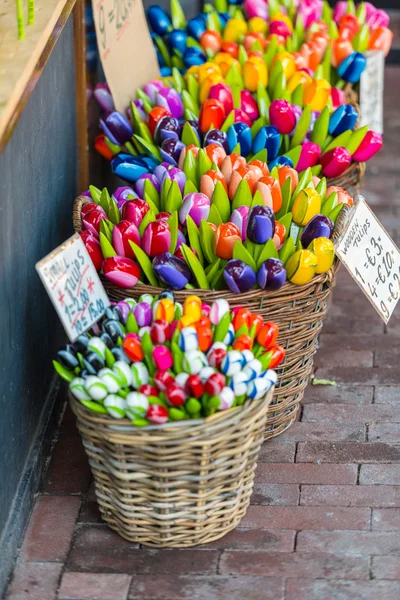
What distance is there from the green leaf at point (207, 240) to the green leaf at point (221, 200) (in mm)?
127

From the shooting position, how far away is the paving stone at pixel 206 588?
6.89ft

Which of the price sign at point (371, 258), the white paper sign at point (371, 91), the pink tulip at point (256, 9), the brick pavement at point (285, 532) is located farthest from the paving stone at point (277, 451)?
the pink tulip at point (256, 9)

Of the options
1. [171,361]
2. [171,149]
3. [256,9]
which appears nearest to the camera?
[171,361]

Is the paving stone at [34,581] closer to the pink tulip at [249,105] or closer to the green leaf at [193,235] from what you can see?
the green leaf at [193,235]

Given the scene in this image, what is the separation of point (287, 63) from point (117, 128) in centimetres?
67

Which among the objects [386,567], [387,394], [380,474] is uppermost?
[386,567]

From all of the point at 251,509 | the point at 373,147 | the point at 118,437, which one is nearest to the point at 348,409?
the point at 251,509

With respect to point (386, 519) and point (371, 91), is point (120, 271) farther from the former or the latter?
point (371, 91)

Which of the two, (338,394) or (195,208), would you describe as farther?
(338,394)

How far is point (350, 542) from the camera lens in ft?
7.43

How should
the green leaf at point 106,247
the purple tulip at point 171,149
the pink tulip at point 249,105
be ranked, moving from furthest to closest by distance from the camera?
the pink tulip at point 249,105
the purple tulip at point 171,149
the green leaf at point 106,247

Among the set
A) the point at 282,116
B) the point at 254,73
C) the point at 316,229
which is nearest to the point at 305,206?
the point at 316,229

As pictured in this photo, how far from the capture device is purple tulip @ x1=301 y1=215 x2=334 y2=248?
2422mm

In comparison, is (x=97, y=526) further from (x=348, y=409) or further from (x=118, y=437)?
(x=348, y=409)
